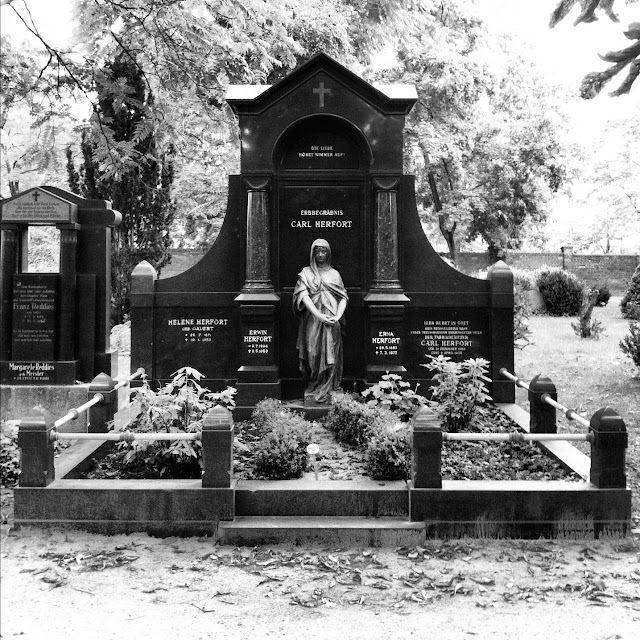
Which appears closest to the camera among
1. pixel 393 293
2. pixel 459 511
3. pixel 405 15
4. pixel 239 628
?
pixel 239 628

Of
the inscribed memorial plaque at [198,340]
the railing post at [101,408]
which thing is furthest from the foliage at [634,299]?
the railing post at [101,408]

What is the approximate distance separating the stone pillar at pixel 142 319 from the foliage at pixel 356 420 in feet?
9.83

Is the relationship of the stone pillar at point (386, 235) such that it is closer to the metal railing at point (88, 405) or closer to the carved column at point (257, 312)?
the carved column at point (257, 312)

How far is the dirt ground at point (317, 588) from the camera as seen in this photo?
14.4 ft

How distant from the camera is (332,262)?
9.80m

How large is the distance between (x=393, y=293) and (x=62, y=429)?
15.6 feet

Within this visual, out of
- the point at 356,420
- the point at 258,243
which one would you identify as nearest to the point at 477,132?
the point at 258,243

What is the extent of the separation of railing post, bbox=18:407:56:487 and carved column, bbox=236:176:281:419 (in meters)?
3.44

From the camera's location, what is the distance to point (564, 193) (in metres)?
29.5

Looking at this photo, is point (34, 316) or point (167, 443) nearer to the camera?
point (167, 443)

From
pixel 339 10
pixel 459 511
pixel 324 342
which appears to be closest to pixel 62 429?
pixel 324 342

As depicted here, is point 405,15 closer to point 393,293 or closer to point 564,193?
point 393,293

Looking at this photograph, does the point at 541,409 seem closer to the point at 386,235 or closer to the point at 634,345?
the point at 386,235

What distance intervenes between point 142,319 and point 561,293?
20.6m
